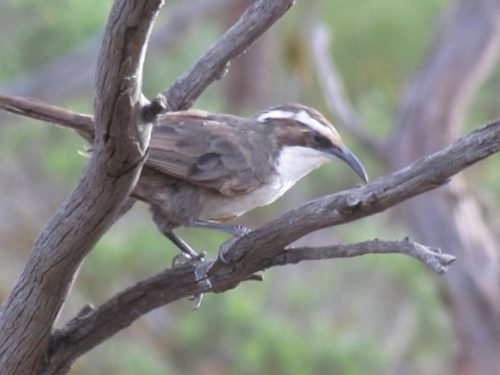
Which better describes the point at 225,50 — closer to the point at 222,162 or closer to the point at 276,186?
the point at 222,162

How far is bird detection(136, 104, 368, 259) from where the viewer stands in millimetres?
4938

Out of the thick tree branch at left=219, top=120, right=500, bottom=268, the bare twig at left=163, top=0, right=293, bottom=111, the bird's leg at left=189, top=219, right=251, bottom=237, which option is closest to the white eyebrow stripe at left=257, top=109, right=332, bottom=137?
the bare twig at left=163, top=0, right=293, bottom=111

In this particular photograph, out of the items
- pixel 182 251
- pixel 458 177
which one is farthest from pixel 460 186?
pixel 182 251

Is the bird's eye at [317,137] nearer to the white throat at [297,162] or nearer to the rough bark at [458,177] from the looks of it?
the white throat at [297,162]

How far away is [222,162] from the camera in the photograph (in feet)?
16.5

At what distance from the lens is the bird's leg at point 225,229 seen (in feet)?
13.5

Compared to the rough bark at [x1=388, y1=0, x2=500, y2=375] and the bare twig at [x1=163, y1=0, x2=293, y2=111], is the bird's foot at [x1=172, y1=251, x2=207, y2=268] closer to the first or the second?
the bare twig at [x1=163, y1=0, x2=293, y2=111]

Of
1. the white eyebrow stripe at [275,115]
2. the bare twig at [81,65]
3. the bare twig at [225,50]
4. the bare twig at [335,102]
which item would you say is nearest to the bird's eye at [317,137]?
the white eyebrow stripe at [275,115]

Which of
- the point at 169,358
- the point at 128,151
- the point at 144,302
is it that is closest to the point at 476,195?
the point at 169,358

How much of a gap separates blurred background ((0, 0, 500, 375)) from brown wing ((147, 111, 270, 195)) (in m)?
3.90

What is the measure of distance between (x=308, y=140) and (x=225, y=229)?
596 mm

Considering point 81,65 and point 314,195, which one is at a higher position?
point 314,195

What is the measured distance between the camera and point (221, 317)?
34.1ft

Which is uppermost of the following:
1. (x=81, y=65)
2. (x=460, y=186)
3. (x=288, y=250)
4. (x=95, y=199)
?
(x=81, y=65)
